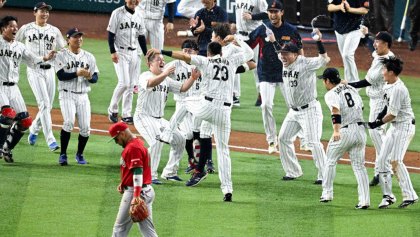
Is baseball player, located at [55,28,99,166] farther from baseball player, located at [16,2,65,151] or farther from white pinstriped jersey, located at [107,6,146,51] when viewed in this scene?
white pinstriped jersey, located at [107,6,146,51]

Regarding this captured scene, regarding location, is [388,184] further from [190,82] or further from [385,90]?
[190,82]

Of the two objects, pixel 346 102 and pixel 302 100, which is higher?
pixel 346 102

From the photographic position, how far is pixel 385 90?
13.5 metres

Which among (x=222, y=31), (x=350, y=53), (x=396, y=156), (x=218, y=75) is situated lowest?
(x=350, y=53)

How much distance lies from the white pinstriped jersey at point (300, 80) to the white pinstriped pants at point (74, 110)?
9.28 ft

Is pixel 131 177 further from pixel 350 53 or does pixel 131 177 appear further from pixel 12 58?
pixel 350 53

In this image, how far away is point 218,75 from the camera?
45.2 ft

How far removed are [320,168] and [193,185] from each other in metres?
1.67

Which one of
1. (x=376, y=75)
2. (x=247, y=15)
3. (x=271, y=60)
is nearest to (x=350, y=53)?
(x=247, y=15)

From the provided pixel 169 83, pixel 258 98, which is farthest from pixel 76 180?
pixel 258 98

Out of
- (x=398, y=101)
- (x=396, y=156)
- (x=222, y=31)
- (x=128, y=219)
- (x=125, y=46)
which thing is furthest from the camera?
(x=125, y=46)

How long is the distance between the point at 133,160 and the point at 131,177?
26 cm

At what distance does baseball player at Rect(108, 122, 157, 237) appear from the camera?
1066 cm

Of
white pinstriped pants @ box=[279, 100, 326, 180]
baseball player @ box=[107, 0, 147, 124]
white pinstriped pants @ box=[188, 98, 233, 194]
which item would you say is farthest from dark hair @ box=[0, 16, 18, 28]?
white pinstriped pants @ box=[279, 100, 326, 180]
